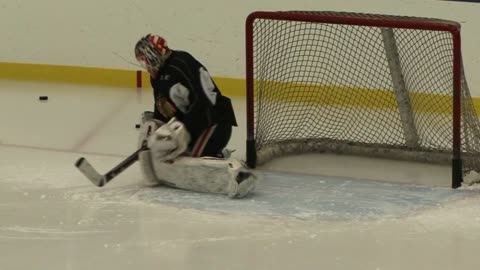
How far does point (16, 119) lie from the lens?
237 inches

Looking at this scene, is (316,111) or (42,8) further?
(42,8)

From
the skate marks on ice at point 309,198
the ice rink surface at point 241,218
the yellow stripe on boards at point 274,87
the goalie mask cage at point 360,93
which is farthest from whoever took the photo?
the yellow stripe on boards at point 274,87

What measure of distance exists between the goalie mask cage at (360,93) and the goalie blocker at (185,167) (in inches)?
21.6

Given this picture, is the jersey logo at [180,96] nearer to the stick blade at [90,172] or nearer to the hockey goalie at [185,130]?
the hockey goalie at [185,130]

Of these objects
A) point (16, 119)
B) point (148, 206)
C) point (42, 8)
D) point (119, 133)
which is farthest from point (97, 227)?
point (42, 8)

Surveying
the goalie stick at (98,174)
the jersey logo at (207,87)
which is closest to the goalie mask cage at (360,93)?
the jersey logo at (207,87)

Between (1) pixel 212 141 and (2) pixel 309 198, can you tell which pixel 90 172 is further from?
(2) pixel 309 198

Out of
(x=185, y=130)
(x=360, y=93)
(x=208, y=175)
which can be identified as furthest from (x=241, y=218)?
(x=360, y=93)

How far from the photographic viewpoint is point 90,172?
4480mm

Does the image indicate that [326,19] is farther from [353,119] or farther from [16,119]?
[16,119]

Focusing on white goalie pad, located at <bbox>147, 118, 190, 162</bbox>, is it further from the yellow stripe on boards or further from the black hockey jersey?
the yellow stripe on boards

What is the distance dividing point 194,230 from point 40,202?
0.72 meters

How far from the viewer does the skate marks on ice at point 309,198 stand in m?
4.23

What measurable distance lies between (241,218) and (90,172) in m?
0.70
